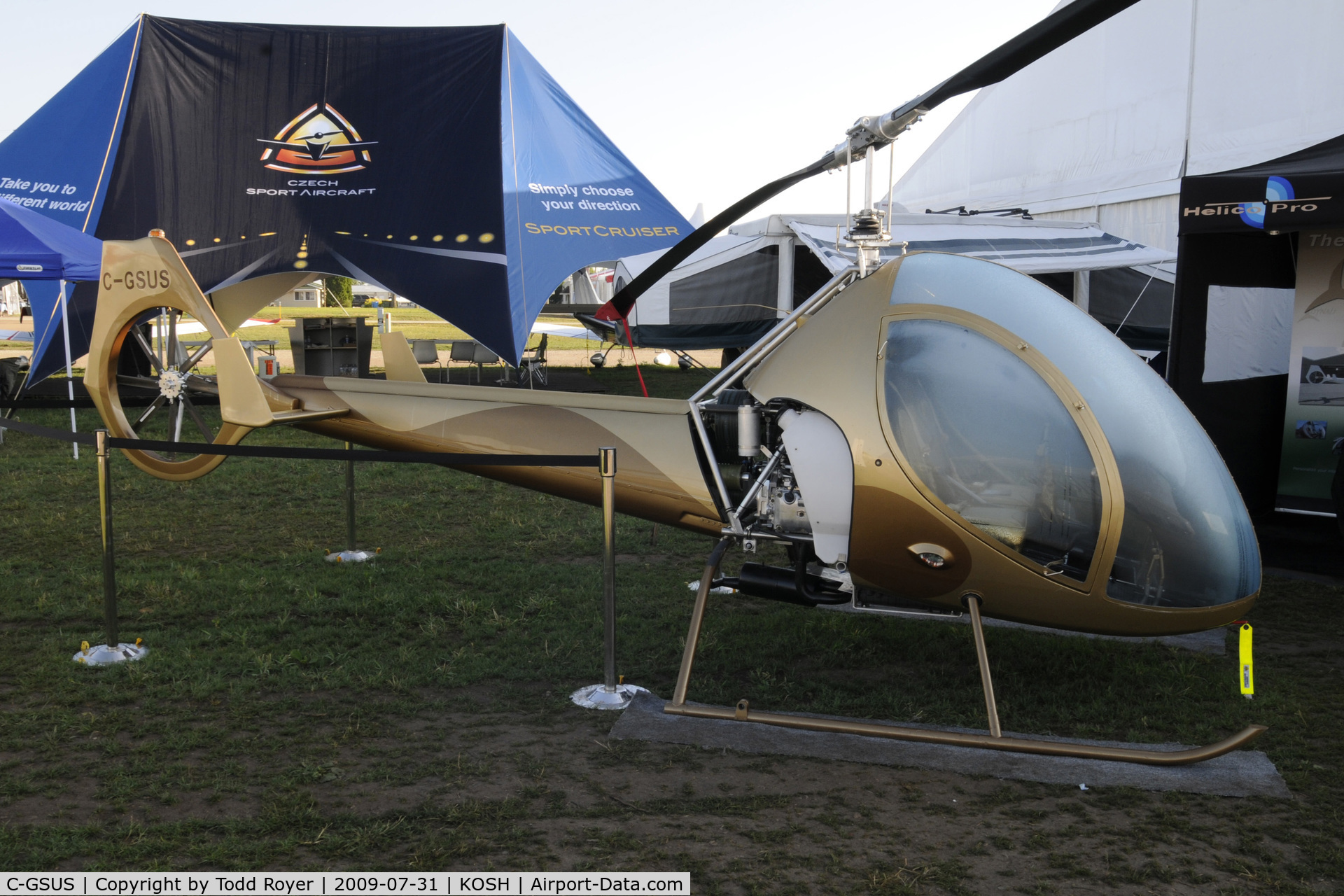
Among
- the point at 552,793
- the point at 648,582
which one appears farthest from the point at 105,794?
the point at 648,582

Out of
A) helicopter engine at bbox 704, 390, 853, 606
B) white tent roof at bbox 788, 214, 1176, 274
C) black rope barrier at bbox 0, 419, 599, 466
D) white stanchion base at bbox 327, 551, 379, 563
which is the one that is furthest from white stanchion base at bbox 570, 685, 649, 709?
white tent roof at bbox 788, 214, 1176, 274

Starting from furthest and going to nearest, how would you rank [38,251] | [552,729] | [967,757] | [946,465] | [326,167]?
1. [326,167]
2. [38,251]
3. [552,729]
4. [967,757]
5. [946,465]

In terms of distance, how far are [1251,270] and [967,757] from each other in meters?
5.25

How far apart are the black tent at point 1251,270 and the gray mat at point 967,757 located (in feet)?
10.6

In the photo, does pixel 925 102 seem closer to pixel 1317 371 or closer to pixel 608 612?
pixel 608 612

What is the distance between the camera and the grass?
9.82 feet

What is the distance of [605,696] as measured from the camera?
420 cm

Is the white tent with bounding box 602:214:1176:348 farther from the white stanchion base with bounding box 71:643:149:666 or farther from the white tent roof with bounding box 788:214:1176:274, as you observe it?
the white stanchion base with bounding box 71:643:149:666

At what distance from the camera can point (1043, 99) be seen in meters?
15.6

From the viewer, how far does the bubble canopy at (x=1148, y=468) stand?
11.1 feet

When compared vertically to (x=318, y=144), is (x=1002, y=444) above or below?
below

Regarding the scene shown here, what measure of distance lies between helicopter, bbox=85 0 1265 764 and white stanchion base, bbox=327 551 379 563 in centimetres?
241

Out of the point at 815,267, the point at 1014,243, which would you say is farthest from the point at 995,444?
the point at 815,267

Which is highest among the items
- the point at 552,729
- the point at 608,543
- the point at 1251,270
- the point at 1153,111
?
the point at 1153,111
